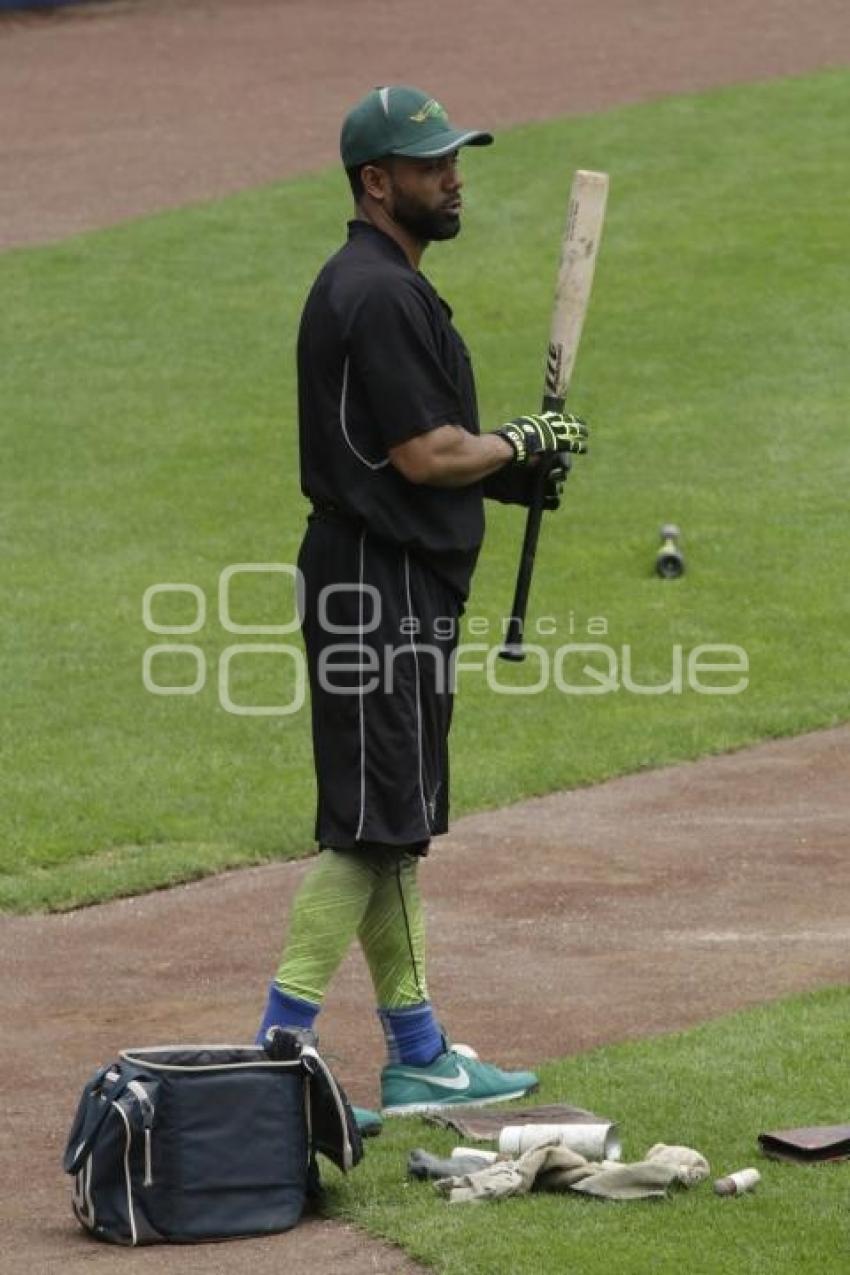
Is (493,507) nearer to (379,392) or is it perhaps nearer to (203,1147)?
(379,392)

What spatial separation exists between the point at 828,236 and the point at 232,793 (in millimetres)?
9988

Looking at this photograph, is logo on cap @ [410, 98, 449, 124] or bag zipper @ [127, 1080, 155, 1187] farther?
logo on cap @ [410, 98, 449, 124]

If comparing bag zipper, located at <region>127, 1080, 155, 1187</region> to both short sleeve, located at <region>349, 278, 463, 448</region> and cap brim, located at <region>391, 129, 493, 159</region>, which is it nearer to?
short sleeve, located at <region>349, 278, 463, 448</region>

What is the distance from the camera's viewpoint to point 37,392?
15.8 meters

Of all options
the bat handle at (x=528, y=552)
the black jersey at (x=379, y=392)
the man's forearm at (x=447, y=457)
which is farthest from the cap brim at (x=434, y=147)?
the bat handle at (x=528, y=552)

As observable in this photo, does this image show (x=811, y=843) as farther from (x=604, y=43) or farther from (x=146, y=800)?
(x=604, y=43)

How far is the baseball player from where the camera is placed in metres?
5.50

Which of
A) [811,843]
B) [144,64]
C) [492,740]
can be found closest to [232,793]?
[492,740]

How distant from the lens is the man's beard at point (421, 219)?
5.68 m

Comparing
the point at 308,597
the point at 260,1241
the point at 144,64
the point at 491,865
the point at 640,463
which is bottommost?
the point at 260,1241

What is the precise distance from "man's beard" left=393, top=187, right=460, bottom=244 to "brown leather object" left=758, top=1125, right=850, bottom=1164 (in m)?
2.15

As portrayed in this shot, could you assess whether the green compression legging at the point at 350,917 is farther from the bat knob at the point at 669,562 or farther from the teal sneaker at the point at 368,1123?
the bat knob at the point at 669,562

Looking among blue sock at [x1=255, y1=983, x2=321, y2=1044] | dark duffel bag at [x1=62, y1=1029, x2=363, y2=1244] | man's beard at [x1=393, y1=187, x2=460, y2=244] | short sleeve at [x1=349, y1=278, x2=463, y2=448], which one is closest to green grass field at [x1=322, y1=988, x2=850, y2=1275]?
dark duffel bag at [x1=62, y1=1029, x2=363, y2=1244]

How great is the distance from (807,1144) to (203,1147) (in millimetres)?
1256
